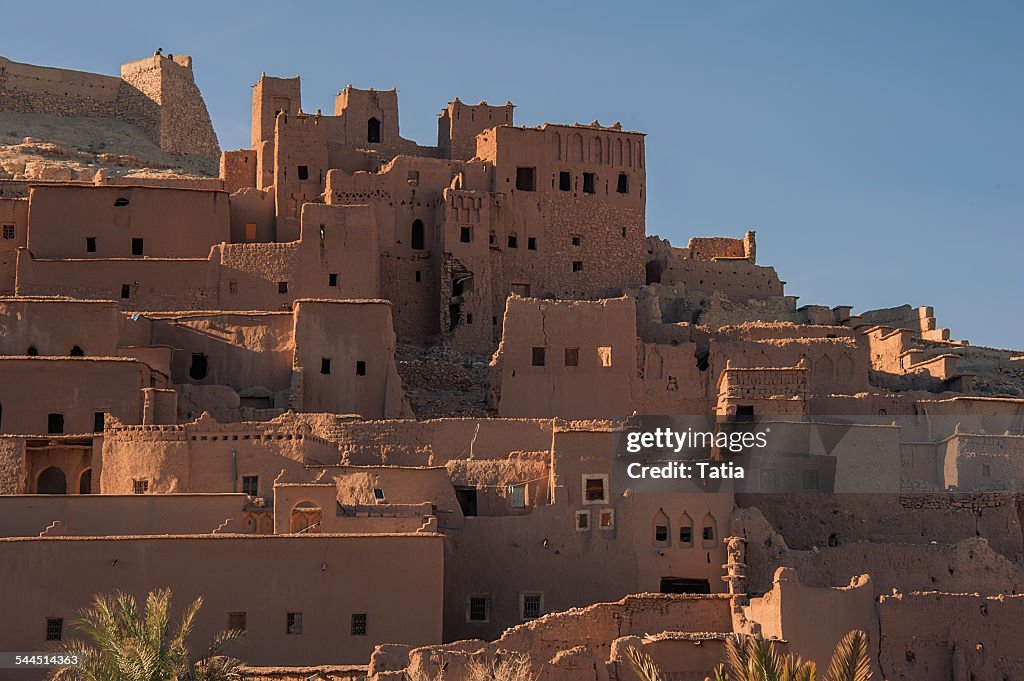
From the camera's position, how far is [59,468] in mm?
38312

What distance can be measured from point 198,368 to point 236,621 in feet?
39.5

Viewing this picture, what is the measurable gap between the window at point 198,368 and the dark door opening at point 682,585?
510 inches

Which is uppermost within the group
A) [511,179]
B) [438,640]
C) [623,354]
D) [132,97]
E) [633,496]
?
[132,97]

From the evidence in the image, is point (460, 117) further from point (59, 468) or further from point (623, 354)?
point (59, 468)

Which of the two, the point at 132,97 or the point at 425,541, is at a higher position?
the point at 132,97

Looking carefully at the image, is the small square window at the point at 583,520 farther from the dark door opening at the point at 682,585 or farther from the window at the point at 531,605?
the dark door opening at the point at 682,585

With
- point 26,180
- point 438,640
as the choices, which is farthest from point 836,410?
point 26,180

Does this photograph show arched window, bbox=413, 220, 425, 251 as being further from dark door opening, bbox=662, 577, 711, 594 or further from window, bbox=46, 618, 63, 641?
window, bbox=46, 618, 63, 641

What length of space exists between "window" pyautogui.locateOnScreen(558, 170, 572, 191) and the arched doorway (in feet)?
59.7

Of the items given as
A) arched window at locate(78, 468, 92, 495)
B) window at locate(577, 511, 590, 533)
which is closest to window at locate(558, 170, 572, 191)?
window at locate(577, 511, 590, 533)

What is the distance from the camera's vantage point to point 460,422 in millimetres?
38438

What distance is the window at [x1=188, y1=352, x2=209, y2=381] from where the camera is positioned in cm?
4278

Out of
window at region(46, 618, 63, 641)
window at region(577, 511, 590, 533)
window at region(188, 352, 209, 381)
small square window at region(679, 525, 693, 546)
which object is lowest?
window at region(46, 618, 63, 641)

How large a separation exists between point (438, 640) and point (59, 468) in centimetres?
1044
